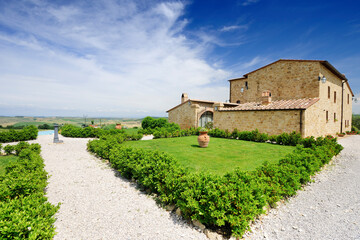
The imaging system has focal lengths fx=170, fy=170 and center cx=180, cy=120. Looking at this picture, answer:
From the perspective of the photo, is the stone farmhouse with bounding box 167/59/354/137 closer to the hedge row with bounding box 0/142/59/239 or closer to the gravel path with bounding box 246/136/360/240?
the gravel path with bounding box 246/136/360/240

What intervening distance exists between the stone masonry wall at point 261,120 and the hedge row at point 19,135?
17.2 meters

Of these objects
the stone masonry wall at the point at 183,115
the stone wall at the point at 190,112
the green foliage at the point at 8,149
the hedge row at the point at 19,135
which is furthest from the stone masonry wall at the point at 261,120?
the hedge row at the point at 19,135

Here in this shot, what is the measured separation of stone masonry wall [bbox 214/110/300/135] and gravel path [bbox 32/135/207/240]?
12325 mm

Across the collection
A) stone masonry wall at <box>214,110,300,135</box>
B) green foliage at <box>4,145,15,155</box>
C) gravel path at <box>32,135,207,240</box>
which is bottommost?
gravel path at <box>32,135,207,240</box>

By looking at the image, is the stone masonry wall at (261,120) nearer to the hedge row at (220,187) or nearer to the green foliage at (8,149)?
the hedge row at (220,187)

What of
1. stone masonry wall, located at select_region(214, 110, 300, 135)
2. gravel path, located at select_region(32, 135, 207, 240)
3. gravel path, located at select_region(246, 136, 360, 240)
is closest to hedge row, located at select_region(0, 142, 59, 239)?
gravel path, located at select_region(32, 135, 207, 240)

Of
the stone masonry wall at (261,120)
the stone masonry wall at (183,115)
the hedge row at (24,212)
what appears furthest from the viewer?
the stone masonry wall at (183,115)

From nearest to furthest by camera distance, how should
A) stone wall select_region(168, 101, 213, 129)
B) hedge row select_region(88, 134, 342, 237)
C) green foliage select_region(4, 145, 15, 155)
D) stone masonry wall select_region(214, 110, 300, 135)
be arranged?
hedge row select_region(88, 134, 342, 237)
green foliage select_region(4, 145, 15, 155)
stone masonry wall select_region(214, 110, 300, 135)
stone wall select_region(168, 101, 213, 129)

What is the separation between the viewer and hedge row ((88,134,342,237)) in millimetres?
3389

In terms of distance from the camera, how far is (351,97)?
87.5 ft

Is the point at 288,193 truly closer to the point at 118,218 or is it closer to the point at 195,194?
the point at 195,194

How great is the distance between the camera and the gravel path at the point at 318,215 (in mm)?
3402

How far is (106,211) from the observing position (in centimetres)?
418

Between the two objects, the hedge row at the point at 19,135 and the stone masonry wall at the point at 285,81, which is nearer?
the hedge row at the point at 19,135
